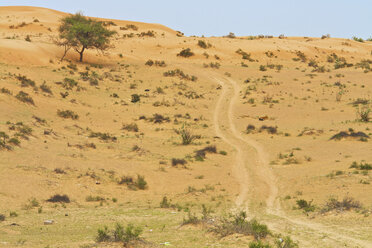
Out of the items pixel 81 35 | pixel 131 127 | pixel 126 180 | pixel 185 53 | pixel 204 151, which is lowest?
pixel 126 180

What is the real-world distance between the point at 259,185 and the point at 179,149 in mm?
7610

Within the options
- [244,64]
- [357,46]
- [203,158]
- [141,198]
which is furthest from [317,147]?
[357,46]

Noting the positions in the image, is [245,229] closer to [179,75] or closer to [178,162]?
[178,162]

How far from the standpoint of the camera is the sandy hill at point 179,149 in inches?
502

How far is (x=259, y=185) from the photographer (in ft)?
63.2

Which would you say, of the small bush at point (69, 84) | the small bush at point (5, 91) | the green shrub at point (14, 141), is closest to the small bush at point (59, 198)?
the green shrub at point (14, 141)

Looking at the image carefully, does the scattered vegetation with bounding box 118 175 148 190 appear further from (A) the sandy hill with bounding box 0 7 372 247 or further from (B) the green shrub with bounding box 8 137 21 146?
(B) the green shrub with bounding box 8 137 21 146

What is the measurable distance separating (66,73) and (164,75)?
33.2ft

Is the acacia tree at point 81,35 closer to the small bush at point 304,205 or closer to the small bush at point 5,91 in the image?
the small bush at point 5,91

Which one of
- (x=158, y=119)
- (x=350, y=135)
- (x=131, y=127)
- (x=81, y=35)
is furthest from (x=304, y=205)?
(x=81, y=35)

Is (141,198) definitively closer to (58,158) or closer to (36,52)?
(58,158)

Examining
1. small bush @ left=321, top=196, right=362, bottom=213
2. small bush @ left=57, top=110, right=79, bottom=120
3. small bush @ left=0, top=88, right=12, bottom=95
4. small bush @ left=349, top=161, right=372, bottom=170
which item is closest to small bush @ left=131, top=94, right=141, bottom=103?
small bush @ left=57, top=110, right=79, bottom=120

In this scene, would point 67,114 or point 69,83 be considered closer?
point 67,114

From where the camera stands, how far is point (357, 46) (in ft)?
254
